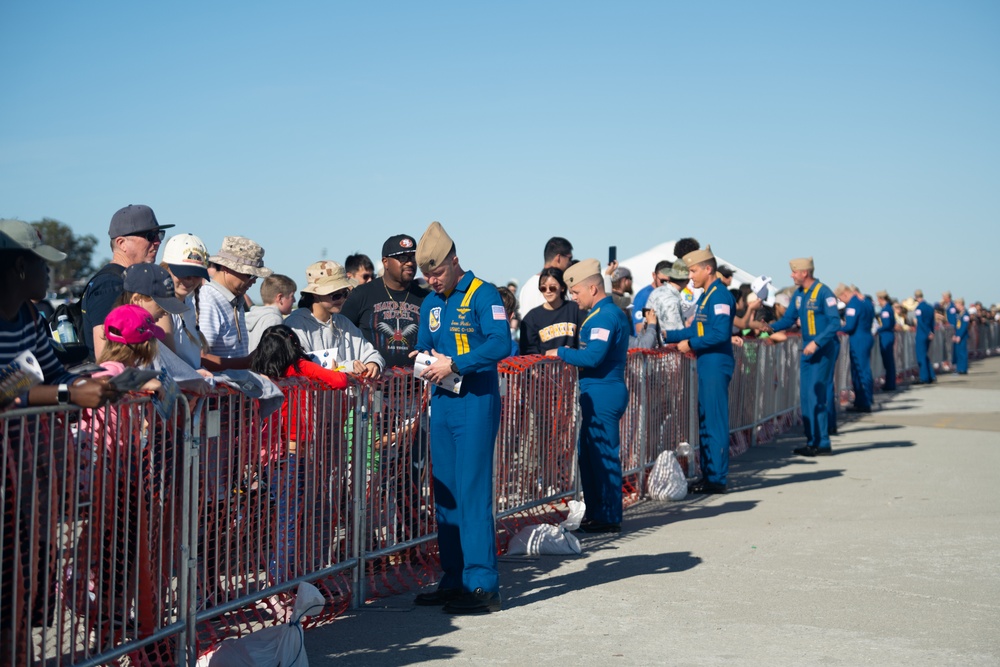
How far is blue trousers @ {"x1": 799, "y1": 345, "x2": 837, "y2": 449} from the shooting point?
13.3 metres

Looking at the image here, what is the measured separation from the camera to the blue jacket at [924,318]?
28.4 meters

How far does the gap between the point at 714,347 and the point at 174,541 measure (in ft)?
22.9

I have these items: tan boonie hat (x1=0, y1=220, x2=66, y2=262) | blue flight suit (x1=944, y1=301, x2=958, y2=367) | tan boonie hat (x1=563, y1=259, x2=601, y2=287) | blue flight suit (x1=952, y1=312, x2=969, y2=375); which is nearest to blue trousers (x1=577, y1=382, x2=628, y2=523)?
tan boonie hat (x1=563, y1=259, x2=601, y2=287)

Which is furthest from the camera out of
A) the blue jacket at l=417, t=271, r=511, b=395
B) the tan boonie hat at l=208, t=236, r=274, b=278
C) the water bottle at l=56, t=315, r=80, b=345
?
the water bottle at l=56, t=315, r=80, b=345

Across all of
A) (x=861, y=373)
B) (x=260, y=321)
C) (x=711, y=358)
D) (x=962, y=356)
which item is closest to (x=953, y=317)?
Result: (x=962, y=356)

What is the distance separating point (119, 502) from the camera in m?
4.53

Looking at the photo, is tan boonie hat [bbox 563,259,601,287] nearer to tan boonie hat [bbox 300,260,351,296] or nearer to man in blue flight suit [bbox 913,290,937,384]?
tan boonie hat [bbox 300,260,351,296]

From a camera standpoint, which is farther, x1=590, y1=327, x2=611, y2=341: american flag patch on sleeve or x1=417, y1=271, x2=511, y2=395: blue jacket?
x1=590, y1=327, x2=611, y2=341: american flag patch on sleeve

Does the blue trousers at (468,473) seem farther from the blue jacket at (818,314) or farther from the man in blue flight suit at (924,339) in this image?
the man in blue flight suit at (924,339)

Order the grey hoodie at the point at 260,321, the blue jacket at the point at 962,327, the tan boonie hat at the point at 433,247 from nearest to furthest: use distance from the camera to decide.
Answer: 1. the tan boonie hat at the point at 433,247
2. the grey hoodie at the point at 260,321
3. the blue jacket at the point at 962,327

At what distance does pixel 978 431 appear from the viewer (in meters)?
15.9

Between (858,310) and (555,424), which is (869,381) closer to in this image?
(858,310)

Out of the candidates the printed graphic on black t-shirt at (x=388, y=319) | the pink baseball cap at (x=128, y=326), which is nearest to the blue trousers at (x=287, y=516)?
the pink baseball cap at (x=128, y=326)

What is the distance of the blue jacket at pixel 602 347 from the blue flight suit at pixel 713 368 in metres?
2.24
